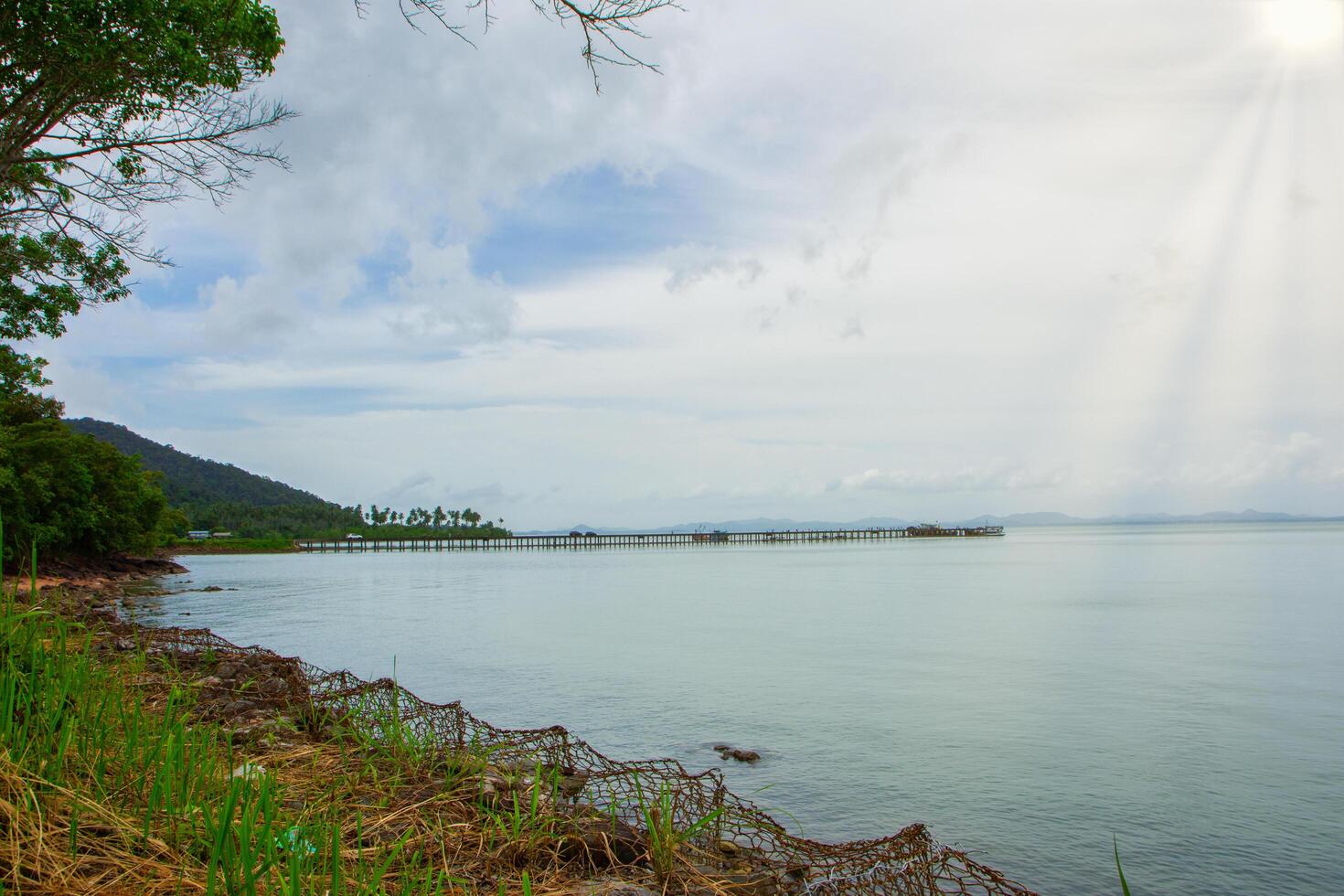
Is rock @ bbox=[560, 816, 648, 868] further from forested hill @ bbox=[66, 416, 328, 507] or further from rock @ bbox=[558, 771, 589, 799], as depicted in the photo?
forested hill @ bbox=[66, 416, 328, 507]

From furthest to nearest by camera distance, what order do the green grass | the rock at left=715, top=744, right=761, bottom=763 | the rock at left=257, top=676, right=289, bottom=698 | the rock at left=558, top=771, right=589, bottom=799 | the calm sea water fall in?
the rock at left=715, top=744, right=761, bottom=763, the rock at left=257, top=676, right=289, bottom=698, the calm sea water, the rock at left=558, top=771, right=589, bottom=799, the green grass

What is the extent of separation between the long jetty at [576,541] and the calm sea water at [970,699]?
259 feet

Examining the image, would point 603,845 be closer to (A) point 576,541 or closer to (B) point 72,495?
(B) point 72,495

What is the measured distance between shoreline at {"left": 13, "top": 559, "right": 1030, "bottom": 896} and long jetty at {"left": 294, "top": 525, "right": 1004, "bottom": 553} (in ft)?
335

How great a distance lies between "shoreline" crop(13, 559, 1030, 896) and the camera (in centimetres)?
398

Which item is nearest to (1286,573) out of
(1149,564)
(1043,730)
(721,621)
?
(1149,564)

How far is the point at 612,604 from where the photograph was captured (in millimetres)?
29828

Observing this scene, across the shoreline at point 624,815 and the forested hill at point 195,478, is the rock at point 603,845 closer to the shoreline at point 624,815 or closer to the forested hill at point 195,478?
the shoreline at point 624,815

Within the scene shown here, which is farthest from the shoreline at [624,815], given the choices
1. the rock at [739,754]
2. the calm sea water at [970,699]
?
the calm sea water at [970,699]

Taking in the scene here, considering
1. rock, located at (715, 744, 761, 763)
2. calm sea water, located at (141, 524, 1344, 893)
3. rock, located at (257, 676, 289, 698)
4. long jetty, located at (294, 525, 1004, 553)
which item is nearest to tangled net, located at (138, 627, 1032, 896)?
rock, located at (257, 676, 289, 698)

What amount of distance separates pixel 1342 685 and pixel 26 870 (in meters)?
16.9

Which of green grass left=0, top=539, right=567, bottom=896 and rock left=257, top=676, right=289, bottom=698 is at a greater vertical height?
green grass left=0, top=539, right=567, bottom=896

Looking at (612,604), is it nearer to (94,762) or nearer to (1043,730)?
(1043,730)

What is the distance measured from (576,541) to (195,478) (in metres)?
60.2
